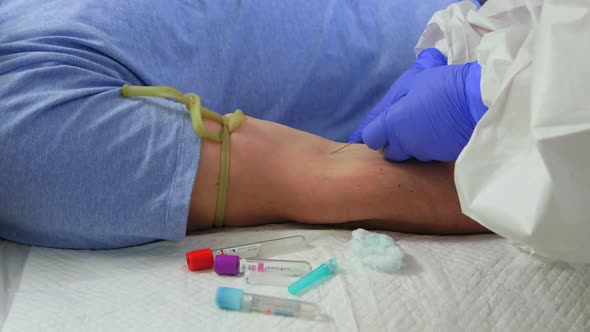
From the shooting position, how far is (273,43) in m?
1.03

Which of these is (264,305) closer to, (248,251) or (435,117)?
(248,251)

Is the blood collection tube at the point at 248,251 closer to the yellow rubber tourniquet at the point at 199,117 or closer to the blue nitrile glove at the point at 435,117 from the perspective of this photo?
the yellow rubber tourniquet at the point at 199,117

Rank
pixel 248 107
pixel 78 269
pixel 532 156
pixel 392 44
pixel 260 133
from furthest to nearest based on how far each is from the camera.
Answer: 1. pixel 392 44
2. pixel 248 107
3. pixel 260 133
4. pixel 78 269
5. pixel 532 156

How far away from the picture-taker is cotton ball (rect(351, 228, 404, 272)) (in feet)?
2.31

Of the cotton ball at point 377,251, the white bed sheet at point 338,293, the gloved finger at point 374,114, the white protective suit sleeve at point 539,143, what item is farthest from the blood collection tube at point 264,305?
the gloved finger at point 374,114

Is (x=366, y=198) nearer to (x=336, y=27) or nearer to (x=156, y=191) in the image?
(x=156, y=191)

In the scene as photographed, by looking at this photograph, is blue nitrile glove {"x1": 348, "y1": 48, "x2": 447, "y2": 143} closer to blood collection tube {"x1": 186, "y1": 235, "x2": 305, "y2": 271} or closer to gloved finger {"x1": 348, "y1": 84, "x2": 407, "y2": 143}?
gloved finger {"x1": 348, "y1": 84, "x2": 407, "y2": 143}

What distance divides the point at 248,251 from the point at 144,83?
1.14ft

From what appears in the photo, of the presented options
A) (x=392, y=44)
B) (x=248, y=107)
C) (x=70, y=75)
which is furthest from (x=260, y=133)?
(x=392, y=44)

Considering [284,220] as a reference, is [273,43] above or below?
above

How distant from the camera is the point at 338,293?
663 mm

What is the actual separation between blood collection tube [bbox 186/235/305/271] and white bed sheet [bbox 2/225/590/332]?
0.01 meters

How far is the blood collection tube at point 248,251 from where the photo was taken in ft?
2.37

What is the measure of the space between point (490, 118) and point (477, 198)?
91 mm
